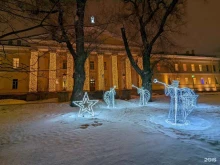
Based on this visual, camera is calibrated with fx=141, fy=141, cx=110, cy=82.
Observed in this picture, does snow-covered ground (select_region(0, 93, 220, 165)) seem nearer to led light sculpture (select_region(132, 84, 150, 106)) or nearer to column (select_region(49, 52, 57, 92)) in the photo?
led light sculpture (select_region(132, 84, 150, 106))

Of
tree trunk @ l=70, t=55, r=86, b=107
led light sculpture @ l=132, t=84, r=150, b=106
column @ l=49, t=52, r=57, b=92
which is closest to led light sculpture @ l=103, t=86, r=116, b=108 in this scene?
tree trunk @ l=70, t=55, r=86, b=107

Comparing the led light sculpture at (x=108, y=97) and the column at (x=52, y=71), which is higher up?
the column at (x=52, y=71)

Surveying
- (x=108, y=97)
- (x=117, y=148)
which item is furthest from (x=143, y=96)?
(x=117, y=148)

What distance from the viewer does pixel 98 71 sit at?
91.6 ft

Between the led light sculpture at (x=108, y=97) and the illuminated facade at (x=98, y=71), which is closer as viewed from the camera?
the led light sculpture at (x=108, y=97)

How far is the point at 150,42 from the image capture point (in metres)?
15.0

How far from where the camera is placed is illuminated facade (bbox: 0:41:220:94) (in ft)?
80.4

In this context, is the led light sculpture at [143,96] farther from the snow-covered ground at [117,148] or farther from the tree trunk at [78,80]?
the snow-covered ground at [117,148]

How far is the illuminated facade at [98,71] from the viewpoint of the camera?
24.5 metres

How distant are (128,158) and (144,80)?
12733 millimetres

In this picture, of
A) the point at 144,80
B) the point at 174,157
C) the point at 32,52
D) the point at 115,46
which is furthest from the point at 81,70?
the point at 115,46

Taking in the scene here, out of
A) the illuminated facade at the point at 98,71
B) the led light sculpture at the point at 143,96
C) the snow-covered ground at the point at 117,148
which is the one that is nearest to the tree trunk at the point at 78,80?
the illuminated facade at the point at 98,71

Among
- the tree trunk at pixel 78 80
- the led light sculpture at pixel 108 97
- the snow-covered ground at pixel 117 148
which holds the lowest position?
the snow-covered ground at pixel 117 148

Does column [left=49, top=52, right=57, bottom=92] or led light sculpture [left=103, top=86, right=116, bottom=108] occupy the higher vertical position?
column [left=49, top=52, right=57, bottom=92]
